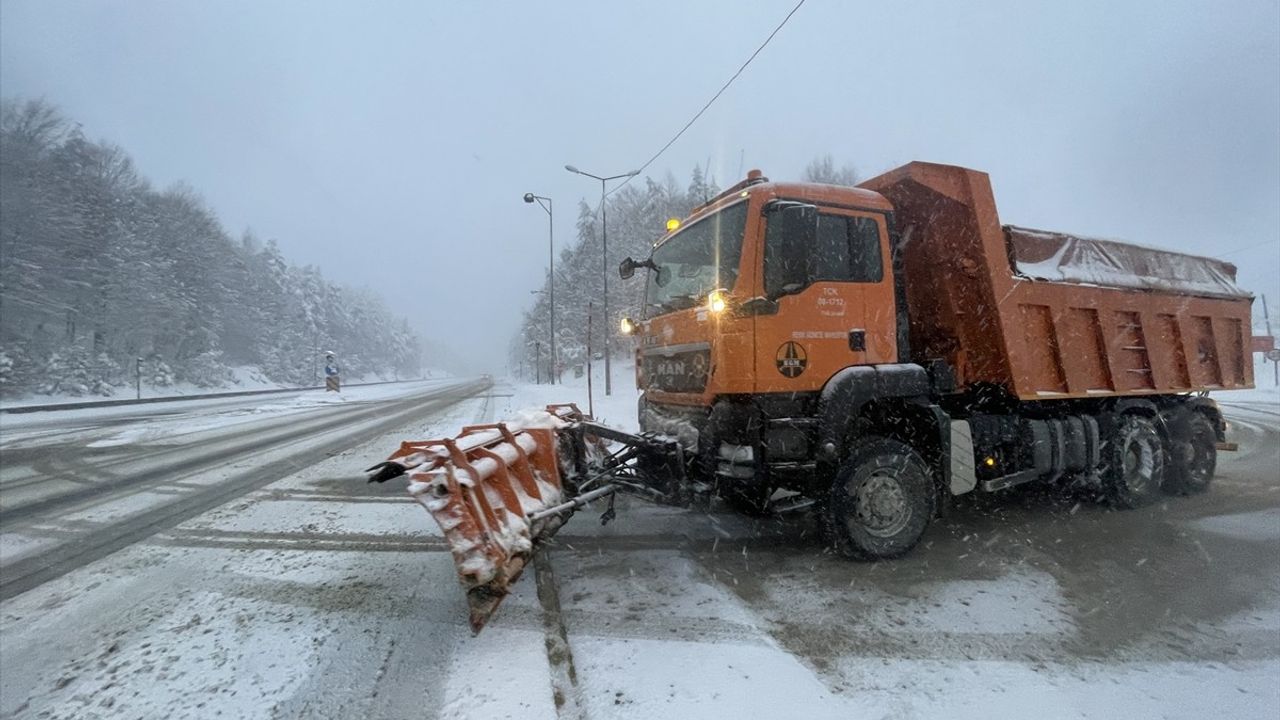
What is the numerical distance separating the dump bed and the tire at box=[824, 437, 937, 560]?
128 centimetres

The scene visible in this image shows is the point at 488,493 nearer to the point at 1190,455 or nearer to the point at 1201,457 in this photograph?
the point at 1190,455

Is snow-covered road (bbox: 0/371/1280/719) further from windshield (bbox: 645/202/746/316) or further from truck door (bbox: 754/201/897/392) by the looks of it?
windshield (bbox: 645/202/746/316)

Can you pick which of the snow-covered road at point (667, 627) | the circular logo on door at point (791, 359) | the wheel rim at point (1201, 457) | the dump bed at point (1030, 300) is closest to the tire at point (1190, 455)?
the wheel rim at point (1201, 457)

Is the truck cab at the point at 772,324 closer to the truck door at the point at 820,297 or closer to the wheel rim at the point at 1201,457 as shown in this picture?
the truck door at the point at 820,297

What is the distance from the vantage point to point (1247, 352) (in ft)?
24.7

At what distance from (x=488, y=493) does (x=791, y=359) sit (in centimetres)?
236

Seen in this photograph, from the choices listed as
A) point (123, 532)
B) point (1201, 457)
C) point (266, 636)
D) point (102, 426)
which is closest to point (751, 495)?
point (266, 636)

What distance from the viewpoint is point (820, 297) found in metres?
4.49

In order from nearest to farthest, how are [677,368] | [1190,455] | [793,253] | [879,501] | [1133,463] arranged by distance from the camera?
[793,253] → [879,501] → [677,368] → [1133,463] → [1190,455]

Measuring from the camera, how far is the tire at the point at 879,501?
448 centimetres

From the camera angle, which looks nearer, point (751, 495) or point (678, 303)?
point (751, 495)

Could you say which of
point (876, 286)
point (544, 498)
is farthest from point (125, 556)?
point (876, 286)

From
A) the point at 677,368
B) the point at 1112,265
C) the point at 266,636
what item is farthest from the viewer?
the point at 1112,265

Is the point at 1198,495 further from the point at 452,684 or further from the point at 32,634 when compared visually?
the point at 32,634
